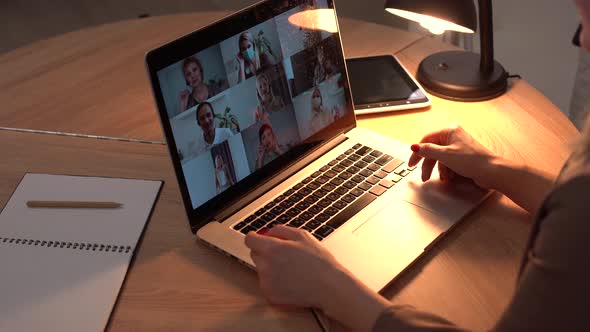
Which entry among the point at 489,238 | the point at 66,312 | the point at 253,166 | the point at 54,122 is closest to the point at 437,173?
the point at 489,238

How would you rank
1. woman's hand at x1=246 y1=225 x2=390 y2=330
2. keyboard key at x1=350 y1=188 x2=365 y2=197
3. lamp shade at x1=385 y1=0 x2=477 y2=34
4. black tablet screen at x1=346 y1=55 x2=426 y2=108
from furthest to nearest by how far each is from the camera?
black tablet screen at x1=346 y1=55 x2=426 y2=108, lamp shade at x1=385 y1=0 x2=477 y2=34, keyboard key at x1=350 y1=188 x2=365 y2=197, woman's hand at x1=246 y1=225 x2=390 y2=330

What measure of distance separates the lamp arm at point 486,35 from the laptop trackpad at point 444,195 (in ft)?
1.23

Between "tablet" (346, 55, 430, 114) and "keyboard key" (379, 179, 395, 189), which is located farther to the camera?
"tablet" (346, 55, 430, 114)

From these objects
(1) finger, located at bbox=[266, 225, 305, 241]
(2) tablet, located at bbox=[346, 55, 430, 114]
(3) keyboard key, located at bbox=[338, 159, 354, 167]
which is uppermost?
(2) tablet, located at bbox=[346, 55, 430, 114]

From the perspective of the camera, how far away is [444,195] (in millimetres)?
962

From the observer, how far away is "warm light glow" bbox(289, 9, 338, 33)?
1.02 metres

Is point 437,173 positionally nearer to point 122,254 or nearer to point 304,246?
point 304,246

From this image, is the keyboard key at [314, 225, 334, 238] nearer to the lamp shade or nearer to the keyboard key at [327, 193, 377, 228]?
the keyboard key at [327, 193, 377, 228]

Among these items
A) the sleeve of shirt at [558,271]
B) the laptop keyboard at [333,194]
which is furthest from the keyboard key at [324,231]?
the sleeve of shirt at [558,271]

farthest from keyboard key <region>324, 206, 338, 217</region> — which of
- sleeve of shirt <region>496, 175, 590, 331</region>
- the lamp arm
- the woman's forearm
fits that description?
the lamp arm

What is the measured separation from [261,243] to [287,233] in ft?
0.13

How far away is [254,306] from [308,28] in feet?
1.58

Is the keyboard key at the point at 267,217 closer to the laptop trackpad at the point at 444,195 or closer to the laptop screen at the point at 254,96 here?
the laptop screen at the point at 254,96

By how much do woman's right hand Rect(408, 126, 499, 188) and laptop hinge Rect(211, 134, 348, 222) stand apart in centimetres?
15
